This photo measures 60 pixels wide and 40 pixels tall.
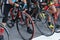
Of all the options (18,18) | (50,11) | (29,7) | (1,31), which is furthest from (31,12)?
(1,31)

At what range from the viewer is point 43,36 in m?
8.94

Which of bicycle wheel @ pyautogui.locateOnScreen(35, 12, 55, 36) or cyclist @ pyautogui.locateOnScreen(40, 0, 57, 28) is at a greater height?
cyclist @ pyautogui.locateOnScreen(40, 0, 57, 28)

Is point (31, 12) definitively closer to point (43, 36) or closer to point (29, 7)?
point (29, 7)

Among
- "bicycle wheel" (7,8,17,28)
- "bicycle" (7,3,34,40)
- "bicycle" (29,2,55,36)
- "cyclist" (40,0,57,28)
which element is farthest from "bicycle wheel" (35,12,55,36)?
"bicycle wheel" (7,8,17,28)

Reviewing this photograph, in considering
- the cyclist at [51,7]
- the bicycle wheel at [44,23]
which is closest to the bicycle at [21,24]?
the bicycle wheel at [44,23]

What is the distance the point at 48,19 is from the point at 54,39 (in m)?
0.85

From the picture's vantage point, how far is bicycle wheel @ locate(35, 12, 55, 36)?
29.8 feet

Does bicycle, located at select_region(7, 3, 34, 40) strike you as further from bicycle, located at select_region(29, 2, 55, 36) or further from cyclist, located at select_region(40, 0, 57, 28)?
cyclist, located at select_region(40, 0, 57, 28)

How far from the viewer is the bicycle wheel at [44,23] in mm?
9094

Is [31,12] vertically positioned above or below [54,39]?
above

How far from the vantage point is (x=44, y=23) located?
9.26m

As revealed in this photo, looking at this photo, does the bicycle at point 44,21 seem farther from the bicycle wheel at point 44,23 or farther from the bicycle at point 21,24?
the bicycle at point 21,24

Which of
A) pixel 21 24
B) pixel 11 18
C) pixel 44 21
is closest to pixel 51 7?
pixel 44 21

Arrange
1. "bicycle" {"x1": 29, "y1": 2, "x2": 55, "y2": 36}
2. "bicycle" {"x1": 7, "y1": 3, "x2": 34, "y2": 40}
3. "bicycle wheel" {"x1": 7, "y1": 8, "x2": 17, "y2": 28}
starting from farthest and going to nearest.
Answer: "bicycle wheel" {"x1": 7, "y1": 8, "x2": 17, "y2": 28} < "bicycle" {"x1": 29, "y1": 2, "x2": 55, "y2": 36} < "bicycle" {"x1": 7, "y1": 3, "x2": 34, "y2": 40}
